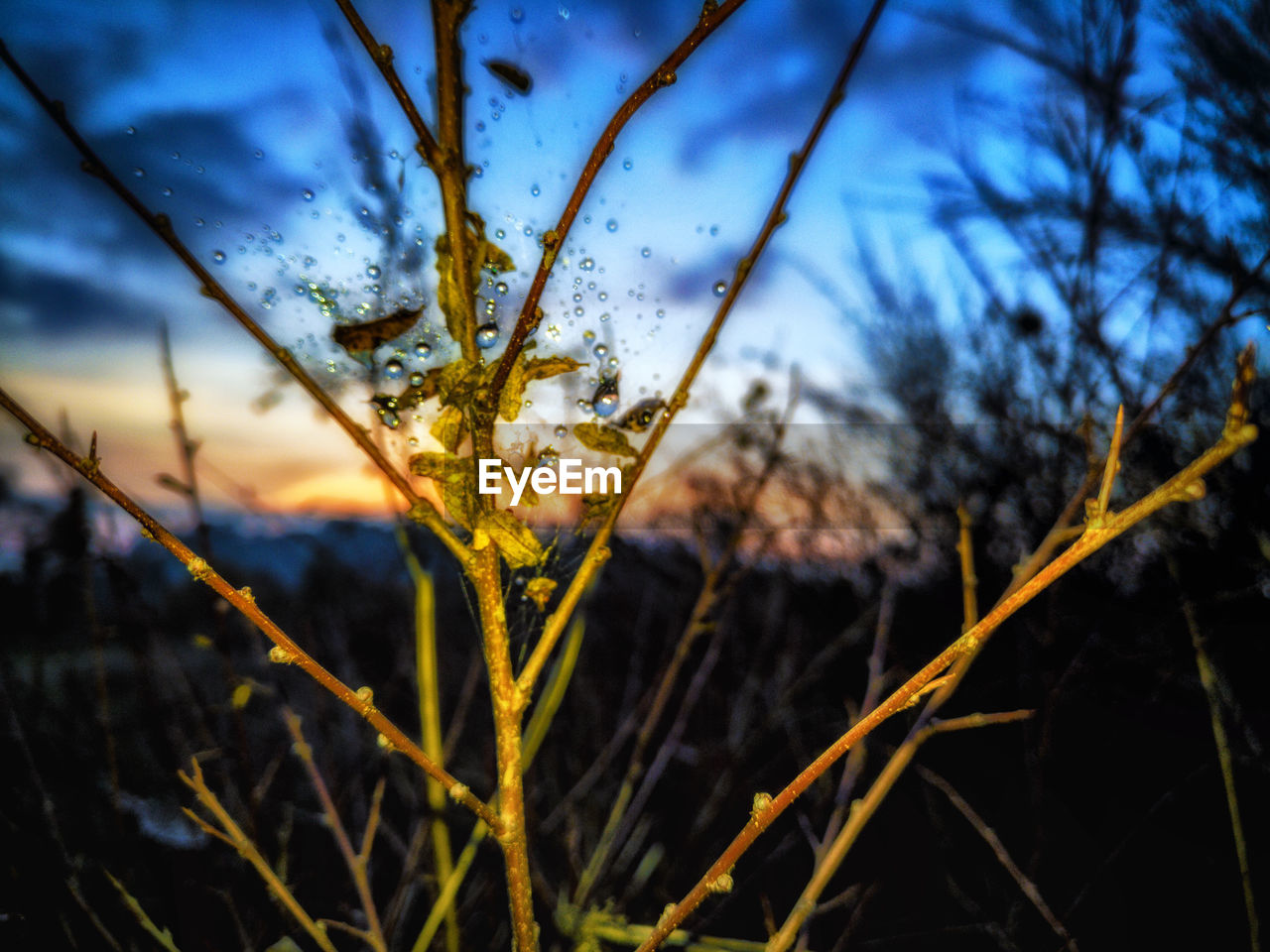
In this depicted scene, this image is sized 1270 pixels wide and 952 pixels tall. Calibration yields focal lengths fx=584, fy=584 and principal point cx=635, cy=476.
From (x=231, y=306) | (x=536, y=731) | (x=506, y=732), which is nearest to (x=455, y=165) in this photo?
(x=231, y=306)

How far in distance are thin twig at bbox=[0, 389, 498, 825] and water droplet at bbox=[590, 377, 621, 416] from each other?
13.5 inches

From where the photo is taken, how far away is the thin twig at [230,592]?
399 mm

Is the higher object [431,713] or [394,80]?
[394,80]

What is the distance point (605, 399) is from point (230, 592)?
1.19ft

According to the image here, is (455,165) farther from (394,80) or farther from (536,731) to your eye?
(536,731)

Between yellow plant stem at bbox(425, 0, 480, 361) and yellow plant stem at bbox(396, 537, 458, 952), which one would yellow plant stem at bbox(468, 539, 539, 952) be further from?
yellow plant stem at bbox(396, 537, 458, 952)

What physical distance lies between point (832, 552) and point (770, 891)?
150 cm

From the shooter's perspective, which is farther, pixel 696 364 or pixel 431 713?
pixel 431 713

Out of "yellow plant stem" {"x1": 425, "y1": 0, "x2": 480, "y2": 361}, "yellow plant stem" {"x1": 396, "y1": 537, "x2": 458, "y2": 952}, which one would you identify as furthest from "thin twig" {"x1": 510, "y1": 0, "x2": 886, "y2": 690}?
"yellow plant stem" {"x1": 396, "y1": 537, "x2": 458, "y2": 952}

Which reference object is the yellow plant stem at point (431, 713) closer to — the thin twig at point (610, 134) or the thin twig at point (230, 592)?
the thin twig at point (230, 592)

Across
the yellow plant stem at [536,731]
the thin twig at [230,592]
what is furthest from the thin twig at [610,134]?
the yellow plant stem at [536,731]

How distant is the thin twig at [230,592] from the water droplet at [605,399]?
342 mm

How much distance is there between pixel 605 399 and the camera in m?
0.61

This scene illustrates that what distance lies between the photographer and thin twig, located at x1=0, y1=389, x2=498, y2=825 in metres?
0.40
